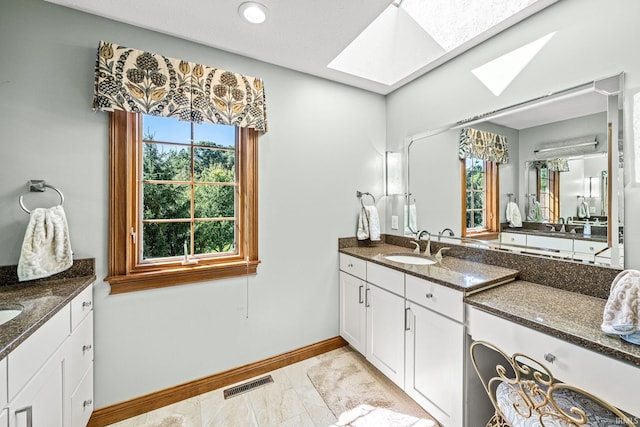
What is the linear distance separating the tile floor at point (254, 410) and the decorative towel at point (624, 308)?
57.0 inches

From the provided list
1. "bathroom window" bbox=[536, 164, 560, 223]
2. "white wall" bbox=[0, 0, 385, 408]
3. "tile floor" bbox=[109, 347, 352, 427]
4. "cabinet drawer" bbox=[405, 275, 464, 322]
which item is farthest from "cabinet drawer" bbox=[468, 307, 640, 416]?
"white wall" bbox=[0, 0, 385, 408]

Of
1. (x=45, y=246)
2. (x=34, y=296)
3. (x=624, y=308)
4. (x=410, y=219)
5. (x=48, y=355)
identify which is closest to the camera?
(x=624, y=308)

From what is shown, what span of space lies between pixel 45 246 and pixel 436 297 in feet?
6.84

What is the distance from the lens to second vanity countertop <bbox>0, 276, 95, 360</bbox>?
851 millimetres

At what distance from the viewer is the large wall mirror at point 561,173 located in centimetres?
128

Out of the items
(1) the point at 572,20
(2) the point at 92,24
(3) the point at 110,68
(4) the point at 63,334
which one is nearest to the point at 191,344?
(4) the point at 63,334

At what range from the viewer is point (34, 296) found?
1210mm

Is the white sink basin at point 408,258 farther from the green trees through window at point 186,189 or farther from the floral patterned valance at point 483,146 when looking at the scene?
the green trees through window at point 186,189

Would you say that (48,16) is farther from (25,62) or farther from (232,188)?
(232,188)

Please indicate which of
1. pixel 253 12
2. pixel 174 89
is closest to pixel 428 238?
pixel 253 12

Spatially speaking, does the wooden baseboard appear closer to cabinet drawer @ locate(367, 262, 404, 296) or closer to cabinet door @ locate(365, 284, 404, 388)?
cabinet door @ locate(365, 284, 404, 388)

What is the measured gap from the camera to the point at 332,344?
2.34 m

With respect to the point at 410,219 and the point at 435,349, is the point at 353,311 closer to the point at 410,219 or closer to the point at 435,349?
the point at 435,349

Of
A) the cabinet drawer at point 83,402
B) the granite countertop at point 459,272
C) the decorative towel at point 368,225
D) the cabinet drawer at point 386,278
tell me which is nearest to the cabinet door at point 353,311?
the cabinet drawer at point 386,278
